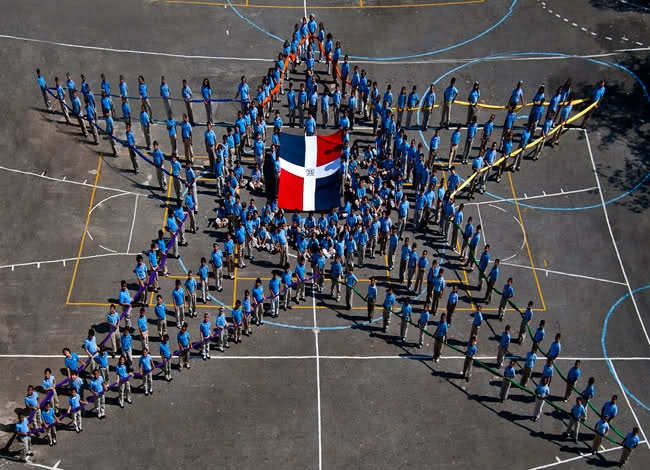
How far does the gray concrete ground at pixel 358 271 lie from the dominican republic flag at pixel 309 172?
337 cm

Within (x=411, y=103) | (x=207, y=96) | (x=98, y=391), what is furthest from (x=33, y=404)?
(x=411, y=103)

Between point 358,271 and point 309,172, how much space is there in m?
5.71

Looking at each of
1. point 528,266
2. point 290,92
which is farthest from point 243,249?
point 528,266

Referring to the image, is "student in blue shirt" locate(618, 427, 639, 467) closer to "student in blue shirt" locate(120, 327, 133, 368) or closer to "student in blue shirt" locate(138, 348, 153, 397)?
"student in blue shirt" locate(138, 348, 153, 397)

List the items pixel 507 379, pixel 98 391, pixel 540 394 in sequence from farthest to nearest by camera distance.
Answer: pixel 507 379 < pixel 540 394 < pixel 98 391

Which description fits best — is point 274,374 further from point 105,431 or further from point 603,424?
point 603,424

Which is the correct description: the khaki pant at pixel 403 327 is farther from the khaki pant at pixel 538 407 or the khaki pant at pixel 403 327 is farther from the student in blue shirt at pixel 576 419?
the student in blue shirt at pixel 576 419

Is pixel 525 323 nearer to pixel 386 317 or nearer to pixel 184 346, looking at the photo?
pixel 386 317

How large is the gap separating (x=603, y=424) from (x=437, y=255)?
1065 cm

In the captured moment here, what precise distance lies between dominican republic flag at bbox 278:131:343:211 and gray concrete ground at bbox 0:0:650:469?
3372 millimetres

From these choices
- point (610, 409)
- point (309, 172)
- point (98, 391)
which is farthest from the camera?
point (309, 172)

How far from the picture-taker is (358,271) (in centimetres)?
4028

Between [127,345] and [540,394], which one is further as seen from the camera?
[127,345]

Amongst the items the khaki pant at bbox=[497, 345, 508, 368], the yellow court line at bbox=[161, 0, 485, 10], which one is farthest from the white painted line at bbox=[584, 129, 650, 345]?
the yellow court line at bbox=[161, 0, 485, 10]
